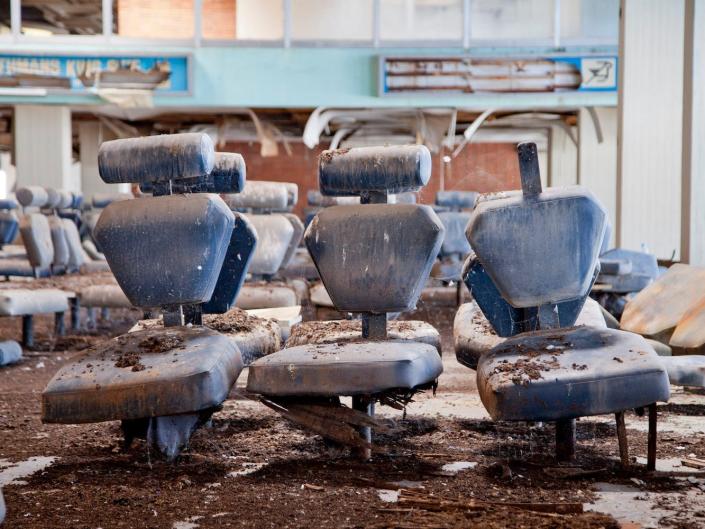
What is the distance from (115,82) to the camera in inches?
483

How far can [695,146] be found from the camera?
679 centimetres

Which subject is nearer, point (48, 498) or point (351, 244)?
point (48, 498)

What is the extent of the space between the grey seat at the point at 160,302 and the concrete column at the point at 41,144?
9996 millimetres

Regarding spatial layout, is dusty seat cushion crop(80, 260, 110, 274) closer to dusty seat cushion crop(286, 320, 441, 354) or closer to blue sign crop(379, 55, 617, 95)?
blue sign crop(379, 55, 617, 95)

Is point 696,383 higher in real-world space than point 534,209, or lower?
lower

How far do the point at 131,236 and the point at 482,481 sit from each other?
1492 millimetres

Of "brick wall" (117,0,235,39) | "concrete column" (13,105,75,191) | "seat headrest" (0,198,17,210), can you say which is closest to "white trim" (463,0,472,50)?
"brick wall" (117,0,235,39)

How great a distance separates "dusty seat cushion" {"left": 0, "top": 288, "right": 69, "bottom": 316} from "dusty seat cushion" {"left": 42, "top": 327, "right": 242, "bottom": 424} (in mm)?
3207

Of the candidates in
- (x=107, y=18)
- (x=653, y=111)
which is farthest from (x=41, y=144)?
(x=653, y=111)

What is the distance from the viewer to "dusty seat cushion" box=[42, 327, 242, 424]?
309 cm

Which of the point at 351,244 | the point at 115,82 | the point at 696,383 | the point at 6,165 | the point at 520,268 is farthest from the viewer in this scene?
the point at 6,165

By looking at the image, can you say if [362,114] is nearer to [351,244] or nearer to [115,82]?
[115,82]

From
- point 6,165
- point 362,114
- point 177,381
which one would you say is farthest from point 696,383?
point 6,165

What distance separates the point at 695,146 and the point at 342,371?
4.55 metres
